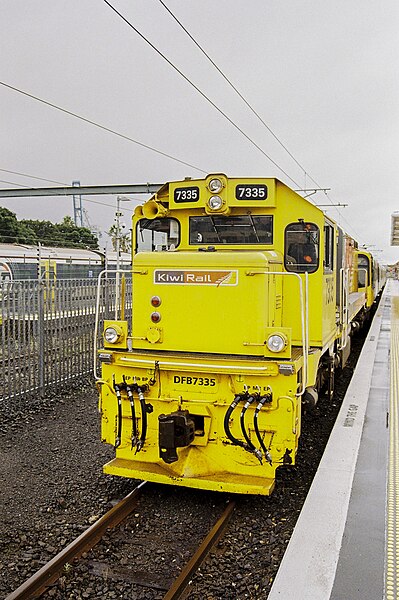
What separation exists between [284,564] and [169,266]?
2613mm

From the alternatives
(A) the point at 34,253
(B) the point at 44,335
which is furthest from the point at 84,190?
(B) the point at 44,335

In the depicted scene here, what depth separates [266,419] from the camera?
15.0 ft

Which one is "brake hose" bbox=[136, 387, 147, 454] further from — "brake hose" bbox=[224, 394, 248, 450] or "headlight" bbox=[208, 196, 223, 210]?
"headlight" bbox=[208, 196, 223, 210]

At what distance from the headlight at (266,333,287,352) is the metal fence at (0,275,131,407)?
4.06 meters

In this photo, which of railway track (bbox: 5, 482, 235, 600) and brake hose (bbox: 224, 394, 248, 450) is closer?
railway track (bbox: 5, 482, 235, 600)

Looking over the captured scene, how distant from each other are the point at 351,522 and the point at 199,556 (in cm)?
128

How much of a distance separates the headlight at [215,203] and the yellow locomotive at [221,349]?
0.01 metres

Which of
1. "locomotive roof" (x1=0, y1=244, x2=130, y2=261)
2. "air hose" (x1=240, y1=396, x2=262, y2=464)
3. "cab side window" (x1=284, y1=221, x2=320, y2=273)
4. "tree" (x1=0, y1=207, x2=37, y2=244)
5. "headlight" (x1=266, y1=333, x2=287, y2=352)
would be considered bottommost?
"air hose" (x1=240, y1=396, x2=262, y2=464)

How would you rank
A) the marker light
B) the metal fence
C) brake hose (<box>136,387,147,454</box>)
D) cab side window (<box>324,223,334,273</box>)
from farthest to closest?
the metal fence → cab side window (<box>324,223,334,273</box>) → the marker light → brake hose (<box>136,387,147,454</box>)

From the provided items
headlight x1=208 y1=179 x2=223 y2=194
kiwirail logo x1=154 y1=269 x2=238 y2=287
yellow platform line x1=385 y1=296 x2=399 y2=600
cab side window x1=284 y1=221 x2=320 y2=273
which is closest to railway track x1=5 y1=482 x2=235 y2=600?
yellow platform line x1=385 y1=296 x2=399 y2=600

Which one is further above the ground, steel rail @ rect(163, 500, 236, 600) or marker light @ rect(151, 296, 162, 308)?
marker light @ rect(151, 296, 162, 308)

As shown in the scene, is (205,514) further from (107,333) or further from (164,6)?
(164,6)

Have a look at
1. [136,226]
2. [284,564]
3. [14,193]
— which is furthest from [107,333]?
[14,193]

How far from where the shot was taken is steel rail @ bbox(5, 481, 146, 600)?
11.0 feet
